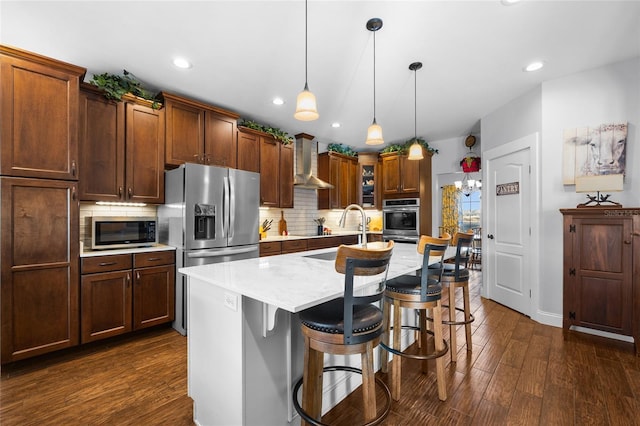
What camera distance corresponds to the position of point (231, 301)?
1447 millimetres

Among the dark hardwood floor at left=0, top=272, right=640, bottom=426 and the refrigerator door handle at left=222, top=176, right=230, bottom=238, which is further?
the refrigerator door handle at left=222, top=176, right=230, bottom=238

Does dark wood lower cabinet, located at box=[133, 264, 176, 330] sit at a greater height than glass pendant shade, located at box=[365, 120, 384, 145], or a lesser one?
lesser

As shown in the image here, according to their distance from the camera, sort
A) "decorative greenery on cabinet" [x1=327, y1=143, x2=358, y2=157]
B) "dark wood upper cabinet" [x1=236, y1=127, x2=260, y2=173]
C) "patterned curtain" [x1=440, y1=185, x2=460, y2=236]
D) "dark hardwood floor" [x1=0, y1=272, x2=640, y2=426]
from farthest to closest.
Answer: "patterned curtain" [x1=440, y1=185, x2=460, y2=236], "decorative greenery on cabinet" [x1=327, y1=143, x2=358, y2=157], "dark wood upper cabinet" [x1=236, y1=127, x2=260, y2=173], "dark hardwood floor" [x1=0, y1=272, x2=640, y2=426]

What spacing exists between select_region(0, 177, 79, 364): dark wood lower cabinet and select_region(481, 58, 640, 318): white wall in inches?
190

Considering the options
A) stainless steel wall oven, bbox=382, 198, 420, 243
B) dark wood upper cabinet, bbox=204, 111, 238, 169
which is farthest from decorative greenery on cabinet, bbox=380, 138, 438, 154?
dark wood upper cabinet, bbox=204, 111, 238, 169

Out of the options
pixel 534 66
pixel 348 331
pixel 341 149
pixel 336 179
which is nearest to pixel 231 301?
pixel 348 331

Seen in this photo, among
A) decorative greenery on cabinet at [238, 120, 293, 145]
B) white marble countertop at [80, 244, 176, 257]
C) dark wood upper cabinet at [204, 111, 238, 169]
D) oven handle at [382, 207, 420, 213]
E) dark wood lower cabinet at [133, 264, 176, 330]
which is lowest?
dark wood lower cabinet at [133, 264, 176, 330]

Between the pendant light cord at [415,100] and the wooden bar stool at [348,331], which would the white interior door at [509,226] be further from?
the wooden bar stool at [348,331]

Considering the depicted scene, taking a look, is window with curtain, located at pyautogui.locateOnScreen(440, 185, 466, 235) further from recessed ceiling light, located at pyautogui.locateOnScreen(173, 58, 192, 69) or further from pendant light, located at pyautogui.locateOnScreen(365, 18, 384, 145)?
recessed ceiling light, located at pyautogui.locateOnScreen(173, 58, 192, 69)

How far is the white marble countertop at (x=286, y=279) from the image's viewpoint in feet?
4.06

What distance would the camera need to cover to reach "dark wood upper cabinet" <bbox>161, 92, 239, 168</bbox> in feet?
11.0

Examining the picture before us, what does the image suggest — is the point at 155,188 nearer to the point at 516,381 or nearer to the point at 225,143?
the point at 225,143

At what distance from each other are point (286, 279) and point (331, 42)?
6.70ft

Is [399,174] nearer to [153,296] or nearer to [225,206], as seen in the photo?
[225,206]
